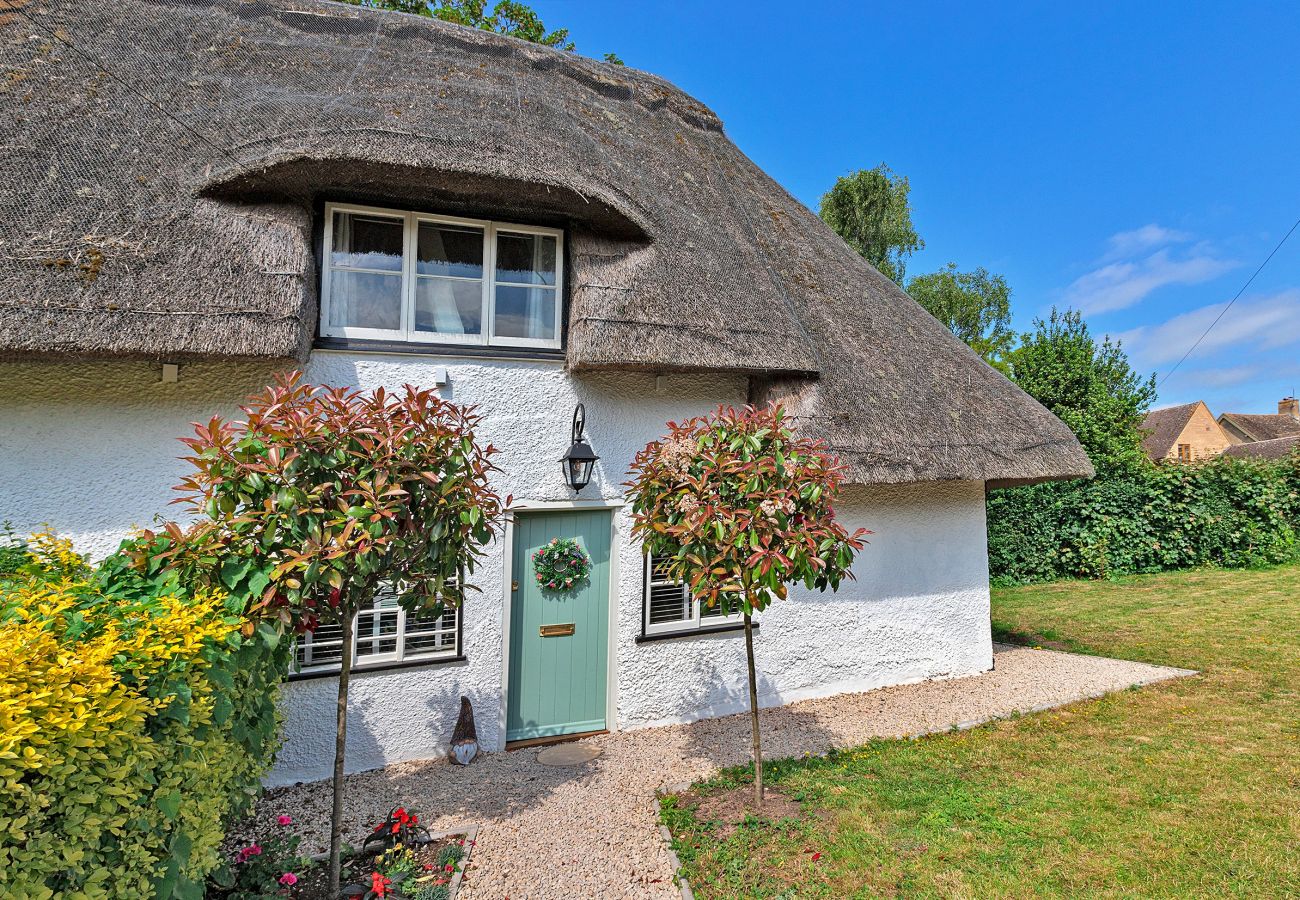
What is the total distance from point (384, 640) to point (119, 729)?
279 centimetres

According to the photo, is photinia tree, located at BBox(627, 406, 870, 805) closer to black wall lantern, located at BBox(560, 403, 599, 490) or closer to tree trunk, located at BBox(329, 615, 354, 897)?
black wall lantern, located at BBox(560, 403, 599, 490)

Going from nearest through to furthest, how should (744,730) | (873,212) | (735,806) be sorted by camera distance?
(735,806) → (744,730) → (873,212)

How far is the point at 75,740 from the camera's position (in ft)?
6.21

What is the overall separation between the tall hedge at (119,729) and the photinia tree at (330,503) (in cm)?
28

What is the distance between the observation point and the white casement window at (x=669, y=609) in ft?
18.0

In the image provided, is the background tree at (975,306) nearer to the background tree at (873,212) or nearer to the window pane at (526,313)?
the background tree at (873,212)

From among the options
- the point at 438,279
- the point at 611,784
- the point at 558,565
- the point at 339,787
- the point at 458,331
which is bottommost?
the point at 611,784

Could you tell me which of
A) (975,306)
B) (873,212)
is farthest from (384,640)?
(975,306)

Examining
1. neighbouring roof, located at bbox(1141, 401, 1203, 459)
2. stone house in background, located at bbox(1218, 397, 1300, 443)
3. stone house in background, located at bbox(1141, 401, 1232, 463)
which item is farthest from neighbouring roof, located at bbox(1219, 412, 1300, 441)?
neighbouring roof, located at bbox(1141, 401, 1203, 459)

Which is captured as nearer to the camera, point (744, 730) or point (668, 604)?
point (744, 730)

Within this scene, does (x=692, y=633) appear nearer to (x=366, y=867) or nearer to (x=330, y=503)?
(x=366, y=867)

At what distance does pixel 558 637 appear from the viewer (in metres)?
5.23

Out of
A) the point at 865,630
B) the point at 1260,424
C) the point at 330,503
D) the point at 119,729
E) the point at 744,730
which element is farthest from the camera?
the point at 1260,424

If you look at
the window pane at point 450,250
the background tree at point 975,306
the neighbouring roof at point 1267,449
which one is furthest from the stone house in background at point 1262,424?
the window pane at point 450,250
